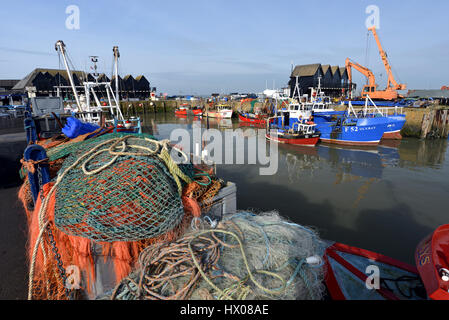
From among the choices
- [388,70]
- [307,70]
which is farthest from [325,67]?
[388,70]

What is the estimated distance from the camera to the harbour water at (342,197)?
5.63 meters

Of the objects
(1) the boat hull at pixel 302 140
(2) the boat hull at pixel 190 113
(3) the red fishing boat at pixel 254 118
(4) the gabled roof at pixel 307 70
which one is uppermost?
(4) the gabled roof at pixel 307 70

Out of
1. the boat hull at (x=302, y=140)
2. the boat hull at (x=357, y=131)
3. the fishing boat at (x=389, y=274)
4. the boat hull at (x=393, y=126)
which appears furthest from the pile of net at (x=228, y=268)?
the boat hull at (x=393, y=126)

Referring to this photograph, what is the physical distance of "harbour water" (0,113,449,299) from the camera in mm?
5626

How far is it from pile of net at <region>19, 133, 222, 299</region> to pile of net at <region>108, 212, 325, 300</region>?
30cm

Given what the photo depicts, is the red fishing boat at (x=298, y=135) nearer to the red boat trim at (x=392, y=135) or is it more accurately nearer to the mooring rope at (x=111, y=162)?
the red boat trim at (x=392, y=135)

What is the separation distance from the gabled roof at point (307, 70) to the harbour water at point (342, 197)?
41.3 metres

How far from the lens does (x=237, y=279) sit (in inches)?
92.4

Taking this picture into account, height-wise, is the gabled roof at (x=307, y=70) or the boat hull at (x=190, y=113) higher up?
the gabled roof at (x=307, y=70)

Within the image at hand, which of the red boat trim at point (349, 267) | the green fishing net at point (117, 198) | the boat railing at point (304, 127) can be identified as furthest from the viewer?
the boat railing at point (304, 127)

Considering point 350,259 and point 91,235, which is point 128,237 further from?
point 350,259

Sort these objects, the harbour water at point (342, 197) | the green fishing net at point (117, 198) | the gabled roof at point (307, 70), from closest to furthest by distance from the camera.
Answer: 1. the green fishing net at point (117, 198)
2. the harbour water at point (342, 197)
3. the gabled roof at point (307, 70)

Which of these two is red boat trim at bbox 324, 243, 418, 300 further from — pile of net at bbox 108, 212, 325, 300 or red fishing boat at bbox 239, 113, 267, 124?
red fishing boat at bbox 239, 113, 267, 124

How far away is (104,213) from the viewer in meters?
→ 2.46
